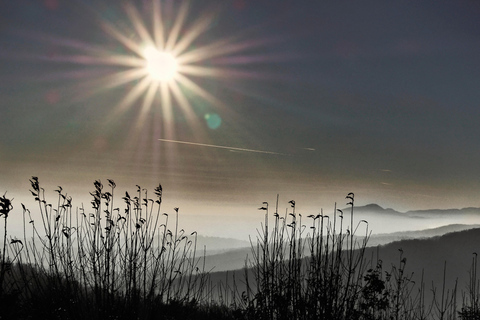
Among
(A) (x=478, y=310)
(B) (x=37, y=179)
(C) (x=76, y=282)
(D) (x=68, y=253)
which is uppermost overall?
(B) (x=37, y=179)

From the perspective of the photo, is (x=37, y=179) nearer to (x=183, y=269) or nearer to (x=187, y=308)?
(x=183, y=269)

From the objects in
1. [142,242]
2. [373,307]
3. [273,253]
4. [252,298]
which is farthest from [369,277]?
[142,242]

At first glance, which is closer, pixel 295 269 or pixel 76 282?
pixel 295 269

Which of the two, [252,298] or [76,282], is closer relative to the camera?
[76,282]

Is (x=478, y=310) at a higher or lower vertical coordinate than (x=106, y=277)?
lower

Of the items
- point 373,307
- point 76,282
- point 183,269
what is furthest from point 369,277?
point 76,282

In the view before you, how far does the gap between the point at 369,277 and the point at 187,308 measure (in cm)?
378

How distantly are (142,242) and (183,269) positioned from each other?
46.5 inches

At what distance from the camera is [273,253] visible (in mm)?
6816

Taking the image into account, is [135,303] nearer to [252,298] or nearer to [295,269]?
[252,298]

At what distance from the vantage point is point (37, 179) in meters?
6.65

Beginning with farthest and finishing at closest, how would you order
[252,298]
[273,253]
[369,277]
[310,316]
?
[369,277]
[252,298]
[273,253]
[310,316]

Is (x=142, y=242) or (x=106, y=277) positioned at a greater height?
(x=142, y=242)

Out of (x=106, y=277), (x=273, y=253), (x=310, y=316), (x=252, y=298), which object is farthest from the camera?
(x=252, y=298)
